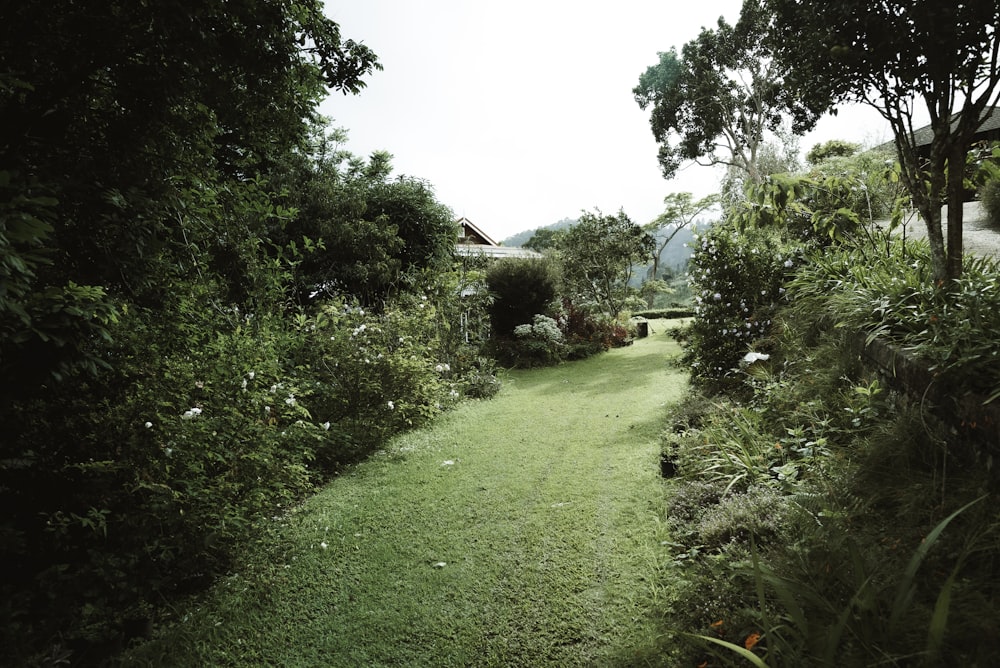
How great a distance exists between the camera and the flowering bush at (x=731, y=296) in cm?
627

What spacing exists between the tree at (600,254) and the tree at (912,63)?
1125cm

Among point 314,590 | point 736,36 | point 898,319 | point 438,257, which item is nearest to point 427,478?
point 314,590

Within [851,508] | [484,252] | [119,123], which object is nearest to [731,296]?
[851,508]

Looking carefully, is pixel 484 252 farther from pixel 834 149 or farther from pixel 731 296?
pixel 834 149

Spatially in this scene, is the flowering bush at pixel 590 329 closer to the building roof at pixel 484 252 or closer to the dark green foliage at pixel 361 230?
the building roof at pixel 484 252

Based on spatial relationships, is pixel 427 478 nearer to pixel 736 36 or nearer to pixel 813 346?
pixel 813 346

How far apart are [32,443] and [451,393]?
17.6ft

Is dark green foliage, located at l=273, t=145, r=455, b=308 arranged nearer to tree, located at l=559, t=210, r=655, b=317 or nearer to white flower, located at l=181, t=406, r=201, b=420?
white flower, located at l=181, t=406, r=201, b=420

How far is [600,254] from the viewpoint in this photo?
1527 centimetres

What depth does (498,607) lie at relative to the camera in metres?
2.87

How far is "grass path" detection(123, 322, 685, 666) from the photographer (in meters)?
2.60

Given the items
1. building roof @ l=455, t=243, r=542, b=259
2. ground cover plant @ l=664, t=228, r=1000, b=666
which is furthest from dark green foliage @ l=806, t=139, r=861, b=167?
ground cover plant @ l=664, t=228, r=1000, b=666

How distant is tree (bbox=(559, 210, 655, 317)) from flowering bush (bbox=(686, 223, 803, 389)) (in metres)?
8.10

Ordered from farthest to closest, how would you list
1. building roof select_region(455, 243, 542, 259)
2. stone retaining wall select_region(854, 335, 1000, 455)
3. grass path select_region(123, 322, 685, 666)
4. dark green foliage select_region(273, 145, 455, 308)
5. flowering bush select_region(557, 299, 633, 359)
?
1. building roof select_region(455, 243, 542, 259)
2. flowering bush select_region(557, 299, 633, 359)
3. dark green foliage select_region(273, 145, 455, 308)
4. grass path select_region(123, 322, 685, 666)
5. stone retaining wall select_region(854, 335, 1000, 455)
